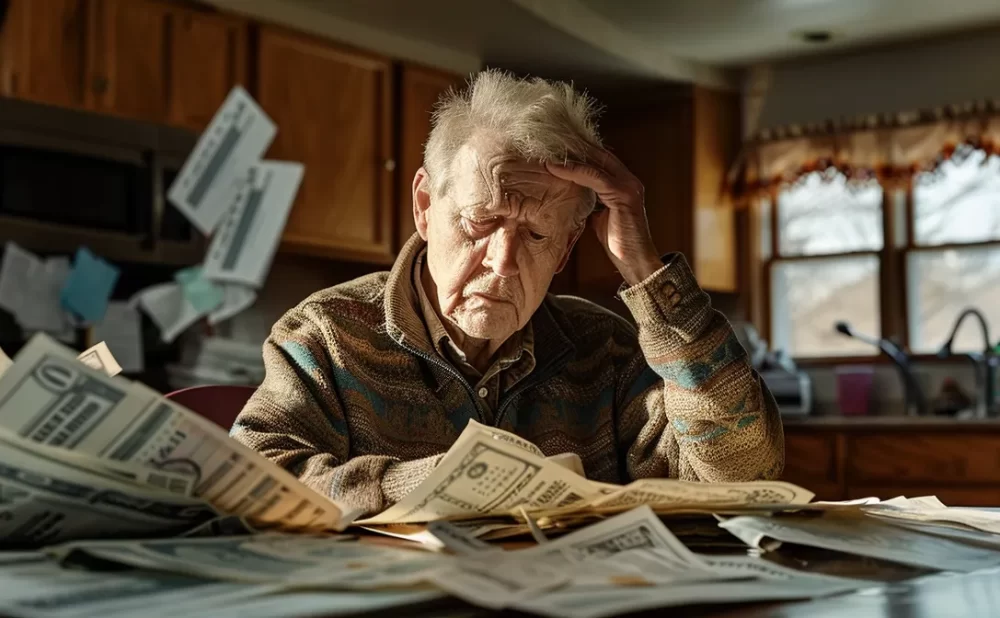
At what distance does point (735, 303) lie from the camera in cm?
503

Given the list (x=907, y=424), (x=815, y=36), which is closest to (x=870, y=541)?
(x=907, y=424)

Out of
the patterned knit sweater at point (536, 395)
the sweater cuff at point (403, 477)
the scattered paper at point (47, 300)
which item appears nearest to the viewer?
the sweater cuff at point (403, 477)

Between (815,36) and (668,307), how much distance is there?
3.77 m

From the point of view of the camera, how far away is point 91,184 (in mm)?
2814

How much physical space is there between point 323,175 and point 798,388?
6.35 ft

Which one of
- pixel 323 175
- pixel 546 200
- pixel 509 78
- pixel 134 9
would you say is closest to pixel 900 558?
pixel 546 200

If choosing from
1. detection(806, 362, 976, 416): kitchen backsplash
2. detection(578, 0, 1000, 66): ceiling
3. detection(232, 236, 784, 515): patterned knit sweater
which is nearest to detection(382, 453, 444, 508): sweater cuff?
detection(232, 236, 784, 515): patterned knit sweater

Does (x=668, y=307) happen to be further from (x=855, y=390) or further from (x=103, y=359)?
(x=855, y=390)

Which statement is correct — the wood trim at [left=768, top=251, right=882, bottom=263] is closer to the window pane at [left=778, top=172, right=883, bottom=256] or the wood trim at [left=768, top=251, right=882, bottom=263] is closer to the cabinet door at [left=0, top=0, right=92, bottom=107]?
the window pane at [left=778, top=172, right=883, bottom=256]

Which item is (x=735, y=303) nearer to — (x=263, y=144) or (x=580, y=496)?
(x=263, y=144)

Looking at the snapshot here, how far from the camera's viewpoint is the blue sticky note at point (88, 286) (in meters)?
2.84

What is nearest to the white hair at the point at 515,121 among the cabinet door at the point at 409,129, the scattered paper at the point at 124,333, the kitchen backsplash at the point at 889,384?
A: the scattered paper at the point at 124,333

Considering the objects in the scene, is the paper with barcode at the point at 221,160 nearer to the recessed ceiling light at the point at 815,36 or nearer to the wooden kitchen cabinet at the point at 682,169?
the wooden kitchen cabinet at the point at 682,169

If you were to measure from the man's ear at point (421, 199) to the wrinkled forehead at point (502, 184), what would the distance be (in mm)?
77
